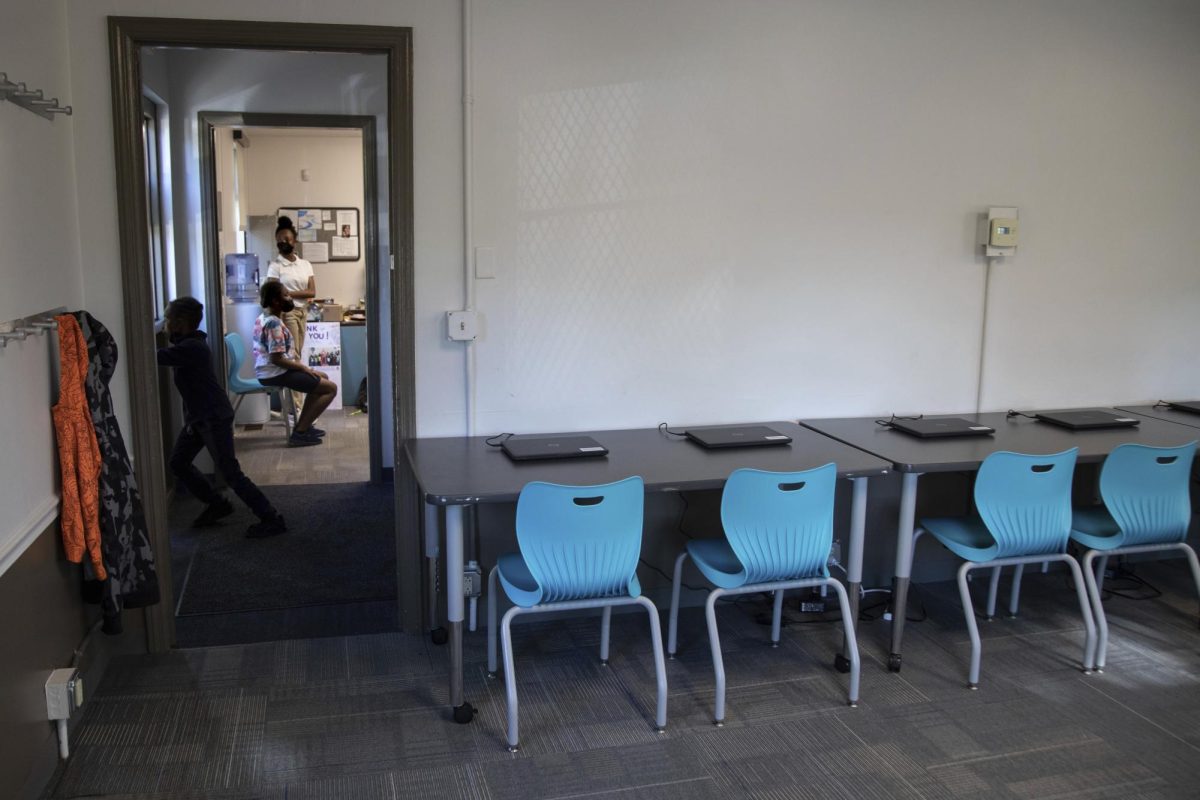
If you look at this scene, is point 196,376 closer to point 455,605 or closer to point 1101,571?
point 455,605

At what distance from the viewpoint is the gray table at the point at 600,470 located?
2902 millimetres

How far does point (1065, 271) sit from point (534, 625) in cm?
268

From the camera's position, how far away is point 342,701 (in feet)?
10.2

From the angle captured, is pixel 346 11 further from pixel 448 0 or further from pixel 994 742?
pixel 994 742

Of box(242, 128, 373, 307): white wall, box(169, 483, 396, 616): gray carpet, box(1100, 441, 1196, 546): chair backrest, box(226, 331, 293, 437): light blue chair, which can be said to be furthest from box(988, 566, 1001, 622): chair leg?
box(242, 128, 373, 307): white wall

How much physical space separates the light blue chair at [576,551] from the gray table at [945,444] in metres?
0.97

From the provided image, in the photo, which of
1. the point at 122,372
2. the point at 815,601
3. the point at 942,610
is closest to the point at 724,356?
the point at 815,601

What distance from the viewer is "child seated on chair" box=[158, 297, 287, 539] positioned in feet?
14.5

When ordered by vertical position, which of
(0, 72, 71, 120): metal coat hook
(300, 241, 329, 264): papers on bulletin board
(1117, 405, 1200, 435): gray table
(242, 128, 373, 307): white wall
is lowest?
(1117, 405, 1200, 435): gray table

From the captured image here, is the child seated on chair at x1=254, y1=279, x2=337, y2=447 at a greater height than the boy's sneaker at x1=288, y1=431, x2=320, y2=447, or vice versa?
the child seated on chair at x1=254, y1=279, x2=337, y2=447

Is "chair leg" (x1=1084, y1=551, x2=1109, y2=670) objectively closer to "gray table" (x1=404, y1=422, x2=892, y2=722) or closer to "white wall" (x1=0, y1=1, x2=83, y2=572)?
"gray table" (x1=404, y1=422, x2=892, y2=722)

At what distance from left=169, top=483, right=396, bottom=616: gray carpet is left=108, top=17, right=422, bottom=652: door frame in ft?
1.87

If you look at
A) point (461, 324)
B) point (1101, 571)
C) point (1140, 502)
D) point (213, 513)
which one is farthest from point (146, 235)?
point (1101, 571)

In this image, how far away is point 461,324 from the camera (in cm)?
344
